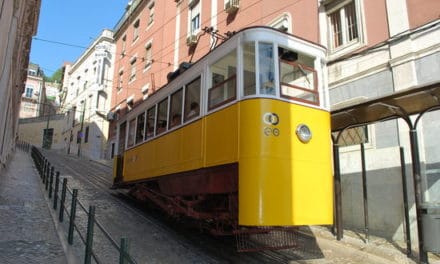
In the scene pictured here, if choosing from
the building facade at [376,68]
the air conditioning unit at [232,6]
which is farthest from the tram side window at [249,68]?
the air conditioning unit at [232,6]

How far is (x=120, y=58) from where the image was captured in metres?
32.2

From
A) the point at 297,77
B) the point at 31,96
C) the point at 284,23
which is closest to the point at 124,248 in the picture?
the point at 297,77

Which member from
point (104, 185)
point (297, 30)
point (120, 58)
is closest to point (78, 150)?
point (120, 58)

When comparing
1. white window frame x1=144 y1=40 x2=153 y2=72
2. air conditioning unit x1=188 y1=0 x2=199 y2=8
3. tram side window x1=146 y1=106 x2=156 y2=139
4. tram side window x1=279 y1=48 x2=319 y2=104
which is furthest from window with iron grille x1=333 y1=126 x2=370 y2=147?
white window frame x1=144 y1=40 x2=153 y2=72

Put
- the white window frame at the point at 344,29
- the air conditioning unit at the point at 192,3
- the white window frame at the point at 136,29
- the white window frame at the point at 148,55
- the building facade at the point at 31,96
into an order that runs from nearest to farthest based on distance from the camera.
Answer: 1. the white window frame at the point at 344,29
2. the air conditioning unit at the point at 192,3
3. the white window frame at the point at 148,55
4. the white window frame at the point at 136,29
5. the building facade at the point at 31,96

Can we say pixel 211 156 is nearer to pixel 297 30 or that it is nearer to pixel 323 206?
pixel 323 206

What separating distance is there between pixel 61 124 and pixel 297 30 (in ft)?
141

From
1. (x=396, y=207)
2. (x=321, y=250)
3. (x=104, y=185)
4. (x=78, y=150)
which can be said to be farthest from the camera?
(x=78, y=150)

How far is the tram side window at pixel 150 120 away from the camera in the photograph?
358 inches

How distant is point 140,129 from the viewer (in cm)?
1004

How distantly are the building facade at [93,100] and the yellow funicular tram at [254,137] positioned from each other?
26.1 m

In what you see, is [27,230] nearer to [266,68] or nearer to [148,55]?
[266,68]

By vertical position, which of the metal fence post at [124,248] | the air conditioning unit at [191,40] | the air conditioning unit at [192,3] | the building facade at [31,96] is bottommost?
the metal fence post at [124,248]

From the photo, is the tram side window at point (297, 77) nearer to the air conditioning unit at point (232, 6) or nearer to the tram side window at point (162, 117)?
the tram side window at point (162, 117)
